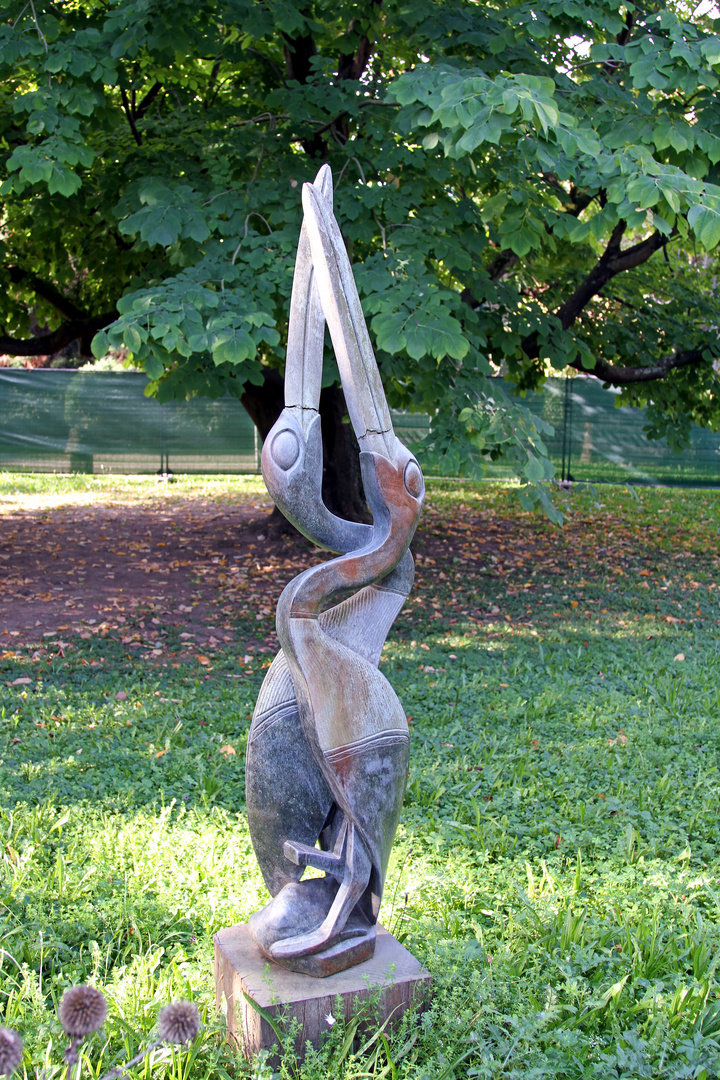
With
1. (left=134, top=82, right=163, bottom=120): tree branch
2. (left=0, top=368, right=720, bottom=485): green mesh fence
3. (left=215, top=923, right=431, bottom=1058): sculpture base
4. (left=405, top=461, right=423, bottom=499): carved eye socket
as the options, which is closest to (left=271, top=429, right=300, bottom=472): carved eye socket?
(left=405, top=461, right=423, bottom=499): carved eye socket

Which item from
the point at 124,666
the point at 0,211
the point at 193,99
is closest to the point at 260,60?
the point at 193,99

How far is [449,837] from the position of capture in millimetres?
4055

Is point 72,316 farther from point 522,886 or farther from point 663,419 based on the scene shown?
point 522,886

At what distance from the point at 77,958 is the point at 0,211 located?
8.29m

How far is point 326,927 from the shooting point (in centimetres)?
261

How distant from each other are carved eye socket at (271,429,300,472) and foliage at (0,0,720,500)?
2765 mm

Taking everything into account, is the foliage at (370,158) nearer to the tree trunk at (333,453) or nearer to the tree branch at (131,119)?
the tree branch at (131,119)

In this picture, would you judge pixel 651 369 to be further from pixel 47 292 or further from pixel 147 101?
pixel 47 292

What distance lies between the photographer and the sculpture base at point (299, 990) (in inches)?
98.3

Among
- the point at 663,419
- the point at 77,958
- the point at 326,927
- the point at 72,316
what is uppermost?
the point at 72,316

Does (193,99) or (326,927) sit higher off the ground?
(193,99)

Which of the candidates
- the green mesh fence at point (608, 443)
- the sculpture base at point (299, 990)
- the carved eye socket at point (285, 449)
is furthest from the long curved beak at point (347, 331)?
the green mesh fence at point (608, 443)

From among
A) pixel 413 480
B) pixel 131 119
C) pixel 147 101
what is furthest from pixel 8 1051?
pixel 147 101

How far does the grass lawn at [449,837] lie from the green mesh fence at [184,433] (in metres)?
10.9
